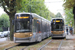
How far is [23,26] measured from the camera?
1638cm

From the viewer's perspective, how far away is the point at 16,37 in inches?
654

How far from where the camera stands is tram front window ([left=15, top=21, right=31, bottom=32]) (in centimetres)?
1641

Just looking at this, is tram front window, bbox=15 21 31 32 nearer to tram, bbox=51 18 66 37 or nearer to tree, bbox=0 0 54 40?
tree, bbox=0 0 54 40

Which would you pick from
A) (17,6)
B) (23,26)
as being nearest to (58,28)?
(17,6)

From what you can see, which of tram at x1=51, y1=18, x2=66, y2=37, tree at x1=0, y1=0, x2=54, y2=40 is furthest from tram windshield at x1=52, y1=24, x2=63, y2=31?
tree at x1=0, y1=0, x2=54, y2=40

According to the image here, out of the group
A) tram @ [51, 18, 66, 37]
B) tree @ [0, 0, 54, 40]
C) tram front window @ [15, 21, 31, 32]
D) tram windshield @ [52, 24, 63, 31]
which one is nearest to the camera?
tram front window @ [15, 21, 31, 32]

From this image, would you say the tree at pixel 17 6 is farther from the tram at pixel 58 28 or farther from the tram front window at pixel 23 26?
the tram at pixel 58 28

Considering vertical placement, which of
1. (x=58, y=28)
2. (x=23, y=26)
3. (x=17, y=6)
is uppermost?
(x=17, y=6)

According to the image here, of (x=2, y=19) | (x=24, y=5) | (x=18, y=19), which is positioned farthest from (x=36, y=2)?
(x=2, y=19)

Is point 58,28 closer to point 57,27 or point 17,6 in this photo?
point 57,27

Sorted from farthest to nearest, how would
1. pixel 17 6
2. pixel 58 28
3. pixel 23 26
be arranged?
pixel 58 28 → pixel 17 6 → pixel 23 26

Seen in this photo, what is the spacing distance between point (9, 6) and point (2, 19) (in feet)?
129

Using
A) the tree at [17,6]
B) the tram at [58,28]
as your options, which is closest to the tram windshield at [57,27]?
the tram at [58,28]

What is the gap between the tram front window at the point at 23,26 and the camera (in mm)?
16413
